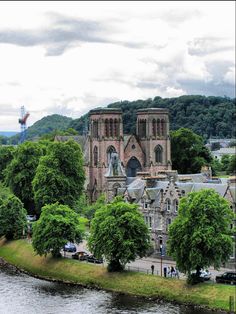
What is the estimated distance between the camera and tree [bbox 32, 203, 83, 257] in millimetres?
79250

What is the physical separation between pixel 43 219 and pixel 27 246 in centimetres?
984

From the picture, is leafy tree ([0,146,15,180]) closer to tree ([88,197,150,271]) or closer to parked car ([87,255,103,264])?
parked car ([87,255,103,264])

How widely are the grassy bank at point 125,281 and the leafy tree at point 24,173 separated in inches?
1011

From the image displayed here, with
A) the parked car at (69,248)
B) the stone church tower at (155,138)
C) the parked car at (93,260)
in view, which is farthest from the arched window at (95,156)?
the parked car at (93,260)

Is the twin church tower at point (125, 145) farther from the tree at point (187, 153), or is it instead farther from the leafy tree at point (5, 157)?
the leafy tree at point (5, 157)

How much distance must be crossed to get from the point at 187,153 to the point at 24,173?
51.4 metres

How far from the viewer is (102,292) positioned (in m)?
70.1

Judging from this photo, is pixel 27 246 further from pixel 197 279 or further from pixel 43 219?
pixel 197 279

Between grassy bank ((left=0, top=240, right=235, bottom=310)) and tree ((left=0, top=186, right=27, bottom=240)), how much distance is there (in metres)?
→ 6.39

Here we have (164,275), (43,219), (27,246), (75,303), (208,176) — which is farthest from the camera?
(208,176)

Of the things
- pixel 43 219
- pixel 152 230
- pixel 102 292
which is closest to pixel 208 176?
pixel 152 230

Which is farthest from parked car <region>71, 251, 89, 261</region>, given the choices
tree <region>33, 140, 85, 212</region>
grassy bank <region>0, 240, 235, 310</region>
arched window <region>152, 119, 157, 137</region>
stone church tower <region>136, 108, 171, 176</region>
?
arched window <region>152, 119, 157, 137</region>

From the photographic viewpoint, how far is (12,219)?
311ft

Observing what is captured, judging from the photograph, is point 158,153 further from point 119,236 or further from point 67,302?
point 67,302
